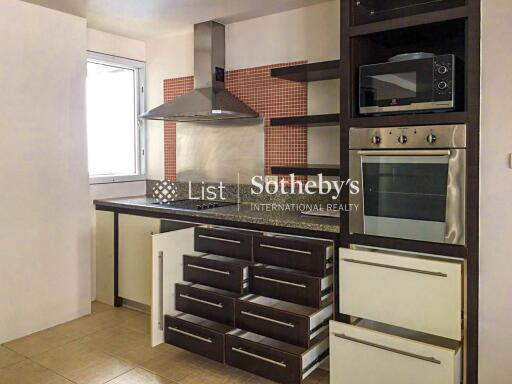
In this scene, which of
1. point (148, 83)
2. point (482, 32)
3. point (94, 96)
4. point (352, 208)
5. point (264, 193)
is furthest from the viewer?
point (148, 83)

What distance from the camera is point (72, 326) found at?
3.29 m

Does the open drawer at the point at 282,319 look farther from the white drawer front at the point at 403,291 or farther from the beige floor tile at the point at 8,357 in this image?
the beige floor tile at the point at 8,357

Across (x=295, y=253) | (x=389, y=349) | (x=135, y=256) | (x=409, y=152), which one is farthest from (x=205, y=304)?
(x=409, y=152)

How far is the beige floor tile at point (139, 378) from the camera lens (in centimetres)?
251

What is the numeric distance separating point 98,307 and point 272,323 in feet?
6.01

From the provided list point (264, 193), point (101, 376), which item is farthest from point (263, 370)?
point (264, 193)

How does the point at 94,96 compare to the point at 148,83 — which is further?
the point at 148,83

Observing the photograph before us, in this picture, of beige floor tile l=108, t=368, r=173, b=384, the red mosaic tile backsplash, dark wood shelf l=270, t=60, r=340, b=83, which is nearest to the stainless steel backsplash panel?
the red mosaic tile backsplash

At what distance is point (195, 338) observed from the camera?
265 centimetres

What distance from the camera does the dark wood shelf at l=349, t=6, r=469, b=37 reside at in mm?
1959

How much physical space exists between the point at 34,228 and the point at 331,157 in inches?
81.9

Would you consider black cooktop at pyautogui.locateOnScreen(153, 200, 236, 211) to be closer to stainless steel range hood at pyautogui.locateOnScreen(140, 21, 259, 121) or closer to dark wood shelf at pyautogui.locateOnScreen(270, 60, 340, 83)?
stainless steel range hood at pyautogui.locateOnScreen(140, 21, 259, 121)

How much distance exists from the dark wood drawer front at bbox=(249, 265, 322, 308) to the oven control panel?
737 mm

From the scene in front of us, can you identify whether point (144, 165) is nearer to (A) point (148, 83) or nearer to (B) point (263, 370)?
(A) point (148, 83)
